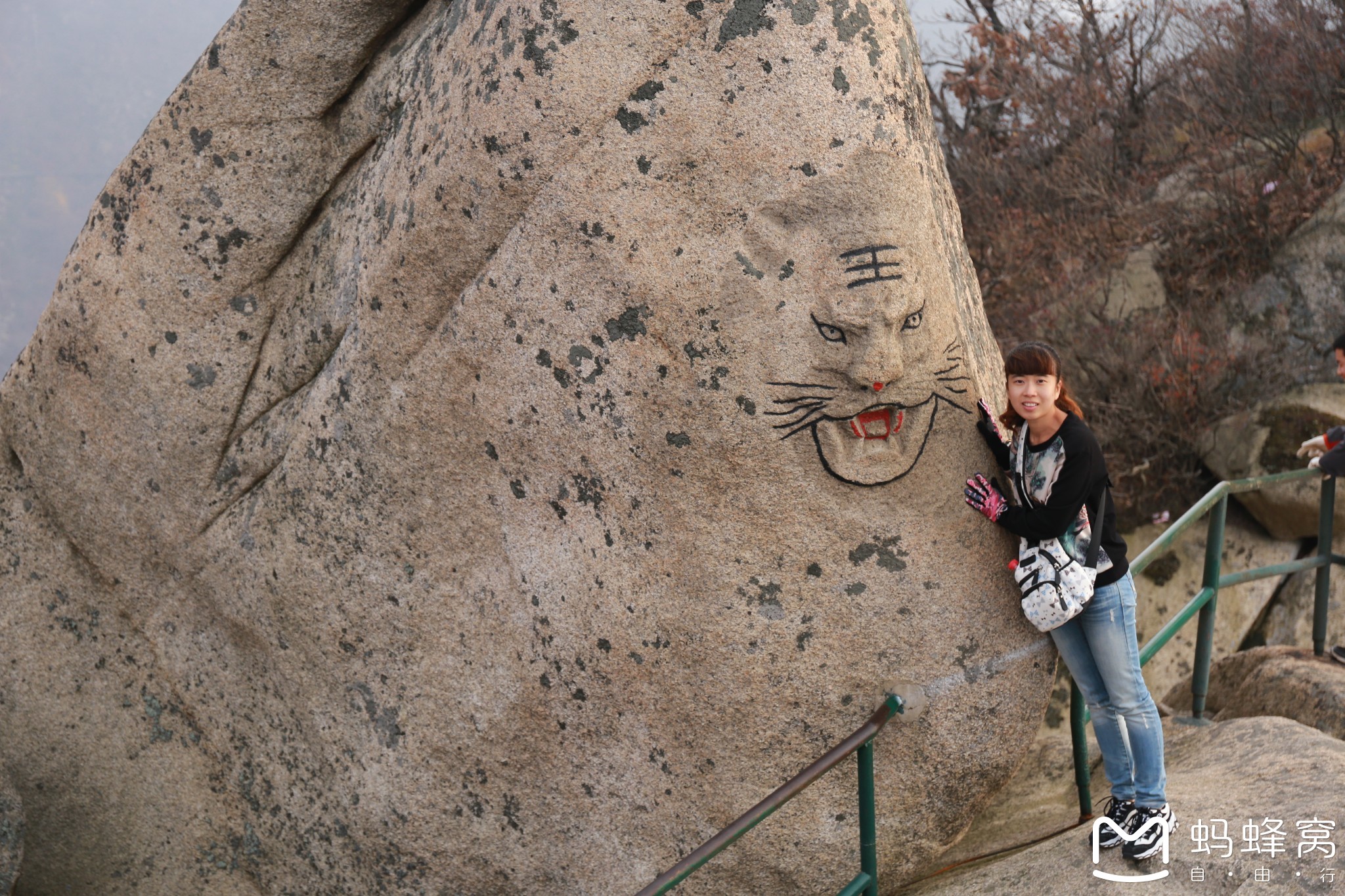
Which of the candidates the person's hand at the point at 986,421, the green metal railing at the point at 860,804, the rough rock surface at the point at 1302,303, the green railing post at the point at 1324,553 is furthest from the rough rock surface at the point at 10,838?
the rough rock surface at the point at 1302,303

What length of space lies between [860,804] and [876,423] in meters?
0.94

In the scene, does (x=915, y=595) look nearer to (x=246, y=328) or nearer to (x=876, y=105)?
(x=876, y=105)

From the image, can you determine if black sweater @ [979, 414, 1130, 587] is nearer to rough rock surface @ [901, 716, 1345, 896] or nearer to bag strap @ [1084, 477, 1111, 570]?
bag strap @ [1084, 477, 1111, 570]

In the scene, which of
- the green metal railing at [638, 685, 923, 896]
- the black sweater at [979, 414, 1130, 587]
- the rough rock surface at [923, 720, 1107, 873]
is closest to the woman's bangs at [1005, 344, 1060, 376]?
the black sweater at [979, 414, 1130, 587]

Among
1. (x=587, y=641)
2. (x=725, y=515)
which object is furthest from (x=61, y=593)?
(x=725, y=515)

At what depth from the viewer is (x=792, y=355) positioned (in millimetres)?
2709

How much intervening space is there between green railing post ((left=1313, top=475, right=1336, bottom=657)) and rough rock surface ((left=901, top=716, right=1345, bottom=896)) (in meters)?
0.82

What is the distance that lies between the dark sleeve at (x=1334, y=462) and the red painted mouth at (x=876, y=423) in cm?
204

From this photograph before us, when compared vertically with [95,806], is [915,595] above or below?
above

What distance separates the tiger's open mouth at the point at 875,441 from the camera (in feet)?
9.03

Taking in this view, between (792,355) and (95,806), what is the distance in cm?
305

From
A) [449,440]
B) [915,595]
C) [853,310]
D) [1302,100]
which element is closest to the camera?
[853,310]

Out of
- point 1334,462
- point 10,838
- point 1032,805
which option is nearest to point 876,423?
Answer: point 1032,805

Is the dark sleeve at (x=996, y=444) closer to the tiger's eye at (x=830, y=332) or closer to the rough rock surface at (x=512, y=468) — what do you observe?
the rough rock surface at (x=512, y=468)
